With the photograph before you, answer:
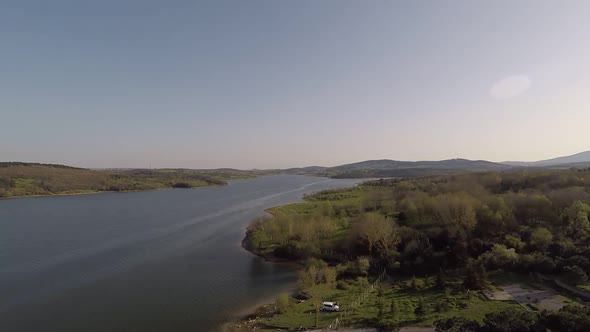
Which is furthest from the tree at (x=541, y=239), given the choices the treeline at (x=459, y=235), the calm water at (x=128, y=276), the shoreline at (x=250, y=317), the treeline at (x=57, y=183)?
the treeline at (x=57, y=183)

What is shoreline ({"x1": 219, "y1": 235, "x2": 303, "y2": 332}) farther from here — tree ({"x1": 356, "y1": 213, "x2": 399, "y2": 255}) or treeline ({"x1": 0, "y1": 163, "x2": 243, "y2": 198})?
treeline ({"x1": 0, "y1": 163, "x2": 243, "y2": 198})

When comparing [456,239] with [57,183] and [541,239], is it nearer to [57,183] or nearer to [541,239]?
[541,239]

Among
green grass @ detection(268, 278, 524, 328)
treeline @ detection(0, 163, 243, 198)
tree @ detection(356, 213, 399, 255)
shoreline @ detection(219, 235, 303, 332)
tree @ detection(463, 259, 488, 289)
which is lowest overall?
shoreline @ detection(219, 235, 303, 332)

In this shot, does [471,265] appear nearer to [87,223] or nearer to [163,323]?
[163,323]

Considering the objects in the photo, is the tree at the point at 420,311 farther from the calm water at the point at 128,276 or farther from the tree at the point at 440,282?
the calm water at the point at 128,276

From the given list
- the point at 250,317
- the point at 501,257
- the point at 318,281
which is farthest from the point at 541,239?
the point at 250,317

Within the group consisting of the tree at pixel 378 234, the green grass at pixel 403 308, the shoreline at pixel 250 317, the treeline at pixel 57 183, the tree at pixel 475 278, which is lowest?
the shoreline at pixel 250 317

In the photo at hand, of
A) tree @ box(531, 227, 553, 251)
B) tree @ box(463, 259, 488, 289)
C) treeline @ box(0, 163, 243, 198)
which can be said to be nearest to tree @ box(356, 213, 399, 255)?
tree @ box(463, 259, 488, 289)
